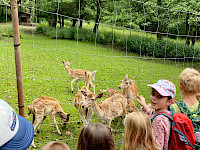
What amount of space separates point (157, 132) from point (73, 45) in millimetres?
14771

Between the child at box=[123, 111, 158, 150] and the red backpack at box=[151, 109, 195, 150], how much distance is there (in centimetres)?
34

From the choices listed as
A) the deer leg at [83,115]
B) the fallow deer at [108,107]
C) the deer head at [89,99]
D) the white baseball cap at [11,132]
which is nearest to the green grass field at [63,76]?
the deer leg at [83,115]

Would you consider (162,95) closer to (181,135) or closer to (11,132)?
(181,135)

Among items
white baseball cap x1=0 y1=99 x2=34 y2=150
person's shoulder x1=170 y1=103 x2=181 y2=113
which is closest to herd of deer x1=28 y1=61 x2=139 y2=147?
person's shoulder x1=170 y1=103 x2=181 y2=113

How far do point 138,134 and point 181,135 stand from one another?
56 centimetres

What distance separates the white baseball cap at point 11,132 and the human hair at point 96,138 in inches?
18.8

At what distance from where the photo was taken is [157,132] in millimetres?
2609

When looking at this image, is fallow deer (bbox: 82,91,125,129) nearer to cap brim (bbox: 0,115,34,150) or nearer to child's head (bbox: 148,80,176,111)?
child's head (bbox: 148,80,176,111)

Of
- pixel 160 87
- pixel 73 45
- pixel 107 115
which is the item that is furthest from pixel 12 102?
pixel 73 45

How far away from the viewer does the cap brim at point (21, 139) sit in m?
1.88

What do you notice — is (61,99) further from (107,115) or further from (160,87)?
(160,87)

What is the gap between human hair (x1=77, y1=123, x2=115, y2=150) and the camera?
2.06m

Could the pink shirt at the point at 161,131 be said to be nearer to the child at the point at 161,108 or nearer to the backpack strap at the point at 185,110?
the child at the point at 161,108

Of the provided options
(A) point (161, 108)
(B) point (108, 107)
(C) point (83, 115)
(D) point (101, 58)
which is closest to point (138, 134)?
(A) point (161, 108)
